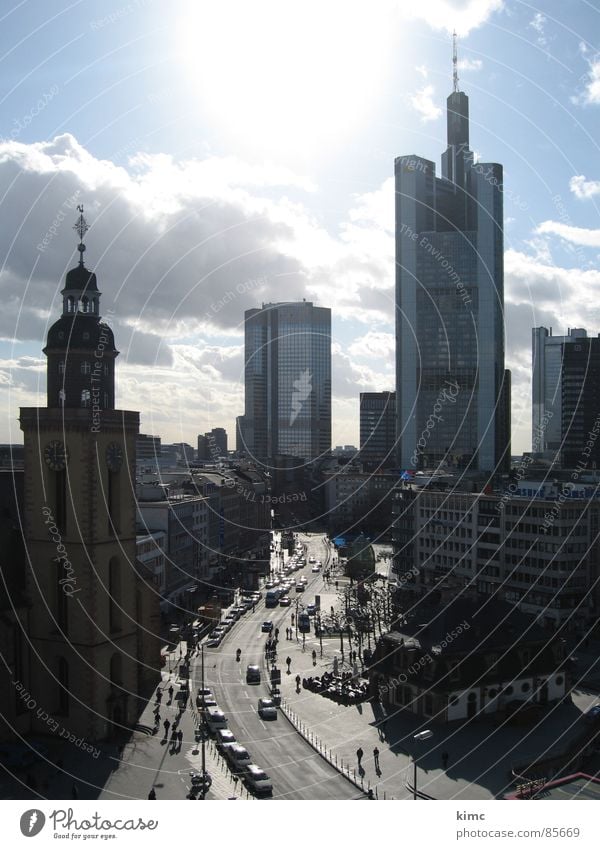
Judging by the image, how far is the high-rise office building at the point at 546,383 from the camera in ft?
449

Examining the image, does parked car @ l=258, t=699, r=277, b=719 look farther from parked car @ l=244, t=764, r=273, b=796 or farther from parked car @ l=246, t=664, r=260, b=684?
parked car @ l=244, t=764, r=273, b=796

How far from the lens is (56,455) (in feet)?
88.4

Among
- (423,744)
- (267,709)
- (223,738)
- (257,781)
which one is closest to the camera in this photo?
(257,781)

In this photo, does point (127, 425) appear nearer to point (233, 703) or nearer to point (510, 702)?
point (233, 703)

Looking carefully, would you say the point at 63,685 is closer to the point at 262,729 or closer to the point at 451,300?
the point at 262,729

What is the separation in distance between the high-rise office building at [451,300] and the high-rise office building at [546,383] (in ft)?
89.7

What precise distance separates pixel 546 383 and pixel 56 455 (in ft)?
440

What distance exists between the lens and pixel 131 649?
28641 mm

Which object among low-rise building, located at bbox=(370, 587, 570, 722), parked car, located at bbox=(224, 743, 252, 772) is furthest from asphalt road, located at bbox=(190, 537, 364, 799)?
low-rise building, located at bbox=(370, 587, 570, 722)

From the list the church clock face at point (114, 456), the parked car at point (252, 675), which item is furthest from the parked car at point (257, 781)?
the parked car at point (252, 675)

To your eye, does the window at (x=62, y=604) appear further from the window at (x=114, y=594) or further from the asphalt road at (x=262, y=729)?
the asphalt road at (x=262, y=729)

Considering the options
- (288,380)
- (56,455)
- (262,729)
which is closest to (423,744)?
(262,729)

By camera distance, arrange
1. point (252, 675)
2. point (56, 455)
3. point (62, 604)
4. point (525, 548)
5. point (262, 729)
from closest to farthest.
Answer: point (56, 455), point (62, 604), point (262, 729), point (252, 675), point (525, 548)
